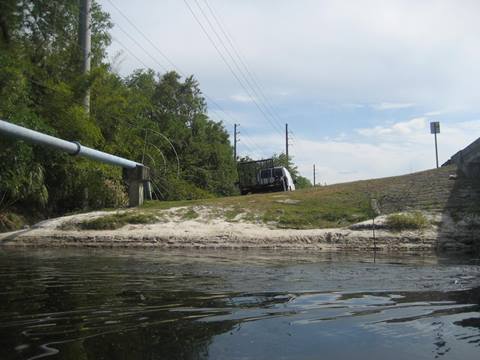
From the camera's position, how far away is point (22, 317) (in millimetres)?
5082

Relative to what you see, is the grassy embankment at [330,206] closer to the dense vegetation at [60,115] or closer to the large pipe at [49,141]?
the large pipe at [49,141]

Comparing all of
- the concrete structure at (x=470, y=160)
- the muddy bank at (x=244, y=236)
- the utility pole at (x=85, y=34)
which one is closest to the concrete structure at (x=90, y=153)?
the muddy bank at (x=244, y=236)

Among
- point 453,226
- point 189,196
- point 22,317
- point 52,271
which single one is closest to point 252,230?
point 453,226

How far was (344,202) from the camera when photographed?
71.4 feet

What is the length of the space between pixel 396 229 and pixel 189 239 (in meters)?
6.89

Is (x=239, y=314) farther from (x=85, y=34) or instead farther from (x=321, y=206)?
(x=85, y=34)

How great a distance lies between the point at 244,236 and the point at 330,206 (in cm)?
538

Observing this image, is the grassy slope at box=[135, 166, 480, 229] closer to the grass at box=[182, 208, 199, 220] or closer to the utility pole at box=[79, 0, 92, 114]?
the grass at box=[182, 208, 199, 220]

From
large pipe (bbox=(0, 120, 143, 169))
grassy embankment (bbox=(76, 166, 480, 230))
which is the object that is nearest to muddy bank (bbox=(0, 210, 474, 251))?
grassy embankment (bbox=(76, 166, 480, 230))

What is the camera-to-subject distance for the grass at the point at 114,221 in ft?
63.5

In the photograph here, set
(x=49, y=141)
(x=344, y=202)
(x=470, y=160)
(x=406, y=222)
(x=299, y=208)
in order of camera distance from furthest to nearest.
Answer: (x=470, y=160) → (x=344, y=202) → (x=299, y=208) → (x=49, y=141) → (x=406, y=222)

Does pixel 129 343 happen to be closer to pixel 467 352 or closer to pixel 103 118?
pixel 467 352

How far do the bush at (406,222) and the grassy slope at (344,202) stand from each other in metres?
1.80

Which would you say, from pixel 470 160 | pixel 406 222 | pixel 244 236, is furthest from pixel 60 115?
pixel 470 160
